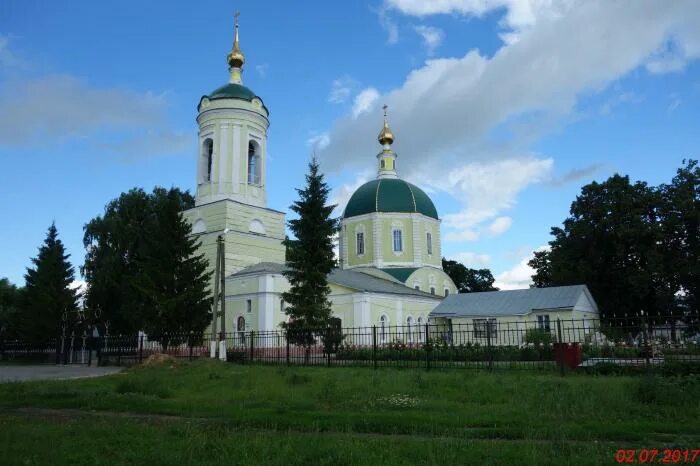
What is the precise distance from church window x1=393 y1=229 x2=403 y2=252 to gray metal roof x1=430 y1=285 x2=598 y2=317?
6.18 meters

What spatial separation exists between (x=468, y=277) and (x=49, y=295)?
49.2 m

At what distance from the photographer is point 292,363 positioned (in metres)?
20.3

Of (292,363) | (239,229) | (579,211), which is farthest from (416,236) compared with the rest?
(292,363)

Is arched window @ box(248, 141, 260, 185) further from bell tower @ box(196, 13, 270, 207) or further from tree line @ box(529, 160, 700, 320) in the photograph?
tree line @ box(529, 160, 700, 320)

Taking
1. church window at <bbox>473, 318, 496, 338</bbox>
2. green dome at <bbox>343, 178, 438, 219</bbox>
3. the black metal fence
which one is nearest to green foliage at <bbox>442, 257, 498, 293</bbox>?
green dome at <bbox>343, 178, 438, 219</bbox>

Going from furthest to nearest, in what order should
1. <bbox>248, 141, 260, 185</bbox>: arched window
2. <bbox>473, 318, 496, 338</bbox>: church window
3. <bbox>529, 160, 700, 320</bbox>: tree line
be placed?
<bbox>248, 141, 260, 185</bbox>: arched window
<bbox>529, 160, 700, 320</bbox>: tree line
<bbox>473, 318, 496, 338</bbox>: church window

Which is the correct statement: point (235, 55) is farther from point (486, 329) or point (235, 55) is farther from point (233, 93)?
point (486, 329)

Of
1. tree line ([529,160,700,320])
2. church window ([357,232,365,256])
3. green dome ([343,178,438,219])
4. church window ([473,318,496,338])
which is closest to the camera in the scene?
church window ([473,318,496,338])

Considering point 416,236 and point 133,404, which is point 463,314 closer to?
point 416,236

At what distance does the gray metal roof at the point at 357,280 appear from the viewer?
3234cm

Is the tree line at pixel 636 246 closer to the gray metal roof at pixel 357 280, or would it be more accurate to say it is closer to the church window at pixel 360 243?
the gray metal roof at pixel 357 280

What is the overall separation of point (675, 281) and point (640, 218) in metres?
4.43

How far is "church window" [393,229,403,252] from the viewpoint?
43.6 m

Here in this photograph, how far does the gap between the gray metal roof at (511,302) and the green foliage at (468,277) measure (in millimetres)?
28047
